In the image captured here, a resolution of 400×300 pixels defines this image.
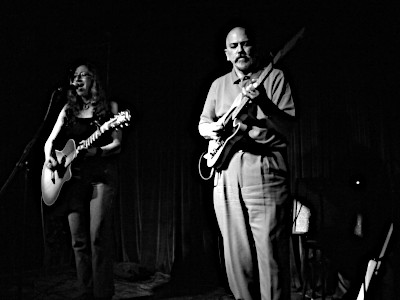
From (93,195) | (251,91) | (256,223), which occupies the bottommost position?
(256,223)

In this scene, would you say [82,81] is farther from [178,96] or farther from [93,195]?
[178,96]

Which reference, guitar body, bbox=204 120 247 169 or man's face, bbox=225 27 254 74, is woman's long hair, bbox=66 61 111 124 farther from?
man's face, bbox=225 27 254 74

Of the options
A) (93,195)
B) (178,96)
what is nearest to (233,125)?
(93,195)

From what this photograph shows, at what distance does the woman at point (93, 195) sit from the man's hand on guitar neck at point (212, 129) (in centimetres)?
92

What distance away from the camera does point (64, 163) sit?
3.70m

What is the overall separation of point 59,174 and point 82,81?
82cm

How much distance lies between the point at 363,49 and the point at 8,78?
4.27 m

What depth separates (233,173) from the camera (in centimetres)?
267

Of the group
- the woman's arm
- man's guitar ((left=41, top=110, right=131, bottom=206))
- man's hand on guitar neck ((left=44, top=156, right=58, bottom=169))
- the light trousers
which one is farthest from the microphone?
the light trousers

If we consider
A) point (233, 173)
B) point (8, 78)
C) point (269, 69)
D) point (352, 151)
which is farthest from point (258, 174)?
point (8, 78)

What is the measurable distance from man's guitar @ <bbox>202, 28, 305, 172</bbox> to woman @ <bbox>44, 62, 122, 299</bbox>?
39.1 inches

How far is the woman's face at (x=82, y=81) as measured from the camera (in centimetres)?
362

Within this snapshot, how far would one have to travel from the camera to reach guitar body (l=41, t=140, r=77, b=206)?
3625 mm

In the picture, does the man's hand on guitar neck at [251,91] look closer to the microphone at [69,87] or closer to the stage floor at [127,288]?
the microphone at [69,87]
